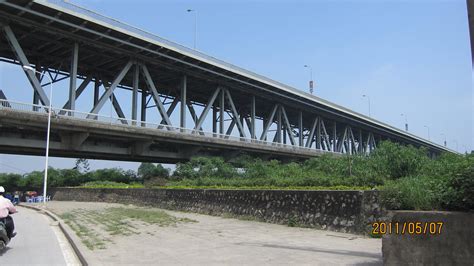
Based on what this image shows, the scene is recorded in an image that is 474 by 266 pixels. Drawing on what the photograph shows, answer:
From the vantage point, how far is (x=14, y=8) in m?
37.0

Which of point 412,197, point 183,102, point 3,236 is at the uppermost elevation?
point 183,102

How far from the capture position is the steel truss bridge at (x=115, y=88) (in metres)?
38.5

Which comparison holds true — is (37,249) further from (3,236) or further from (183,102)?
(183,102)

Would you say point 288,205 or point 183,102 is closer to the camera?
point 288,205

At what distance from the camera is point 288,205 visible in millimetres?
15086

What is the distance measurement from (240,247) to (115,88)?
46413mm

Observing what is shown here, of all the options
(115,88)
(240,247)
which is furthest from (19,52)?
(240,247)

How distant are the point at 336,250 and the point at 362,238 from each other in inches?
92.5

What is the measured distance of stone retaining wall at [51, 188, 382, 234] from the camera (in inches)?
473

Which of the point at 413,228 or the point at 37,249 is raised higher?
the point at 413,228

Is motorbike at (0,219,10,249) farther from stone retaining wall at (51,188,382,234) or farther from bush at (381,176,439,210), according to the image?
bush at (381,176,439,210)

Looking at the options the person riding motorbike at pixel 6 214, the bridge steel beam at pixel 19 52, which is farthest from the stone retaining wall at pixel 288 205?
the bridge steel beam at pixel 19 52

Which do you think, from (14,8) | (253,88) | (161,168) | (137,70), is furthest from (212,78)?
(14,8)

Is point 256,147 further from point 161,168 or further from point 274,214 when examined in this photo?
point 274,214
